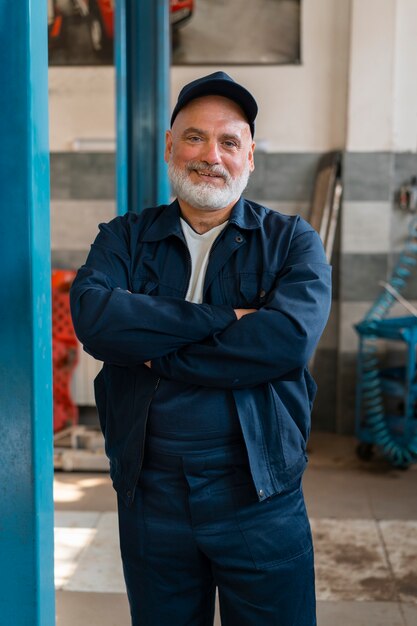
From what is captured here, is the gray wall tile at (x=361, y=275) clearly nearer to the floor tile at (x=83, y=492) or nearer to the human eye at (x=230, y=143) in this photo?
the floor tile at (x=83, y=492)

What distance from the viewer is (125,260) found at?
192 centimetres

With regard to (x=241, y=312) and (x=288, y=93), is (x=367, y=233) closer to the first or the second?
(x=288, y=93)

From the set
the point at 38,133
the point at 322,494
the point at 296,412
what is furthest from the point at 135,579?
the point at 322,494

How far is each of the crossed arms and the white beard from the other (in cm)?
25

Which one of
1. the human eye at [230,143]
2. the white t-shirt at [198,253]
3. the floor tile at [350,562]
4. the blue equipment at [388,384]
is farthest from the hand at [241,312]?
the blue equipment at [388,384]

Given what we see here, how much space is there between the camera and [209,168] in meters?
1.86

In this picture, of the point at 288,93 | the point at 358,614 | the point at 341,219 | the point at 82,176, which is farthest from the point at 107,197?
the point at 358,614

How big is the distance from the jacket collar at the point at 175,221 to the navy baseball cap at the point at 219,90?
24 cm

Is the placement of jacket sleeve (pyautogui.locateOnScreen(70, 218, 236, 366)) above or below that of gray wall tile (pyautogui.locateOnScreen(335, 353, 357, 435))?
above

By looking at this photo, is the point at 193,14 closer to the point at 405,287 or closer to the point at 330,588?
the point at 405,287

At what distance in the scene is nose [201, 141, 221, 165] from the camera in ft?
6.11

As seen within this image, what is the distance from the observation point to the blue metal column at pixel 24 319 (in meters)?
1.61

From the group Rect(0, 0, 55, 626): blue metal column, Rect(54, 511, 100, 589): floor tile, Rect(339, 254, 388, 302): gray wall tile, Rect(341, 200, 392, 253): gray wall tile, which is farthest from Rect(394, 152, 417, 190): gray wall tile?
Rect(0, 0, 55, 626): blue metal column

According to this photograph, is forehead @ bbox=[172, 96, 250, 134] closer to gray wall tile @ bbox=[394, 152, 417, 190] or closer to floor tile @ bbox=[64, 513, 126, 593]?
floor tile @ bbox=[64, 513, 126, 593]
